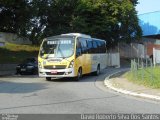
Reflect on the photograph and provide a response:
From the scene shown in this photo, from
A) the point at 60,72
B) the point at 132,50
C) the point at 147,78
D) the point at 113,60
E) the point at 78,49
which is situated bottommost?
the point at 113,60

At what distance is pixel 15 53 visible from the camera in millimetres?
44969

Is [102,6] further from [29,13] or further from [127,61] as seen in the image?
[29,13]

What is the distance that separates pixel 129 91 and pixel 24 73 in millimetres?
17723

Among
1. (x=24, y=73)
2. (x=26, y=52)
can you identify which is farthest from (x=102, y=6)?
(x=24, y=73)

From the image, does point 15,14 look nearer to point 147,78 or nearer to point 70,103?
point 147,78

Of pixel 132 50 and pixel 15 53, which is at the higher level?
pixel 15 53

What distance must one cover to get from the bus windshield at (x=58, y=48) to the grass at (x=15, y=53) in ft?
53.1

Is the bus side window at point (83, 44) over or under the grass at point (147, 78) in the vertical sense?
over

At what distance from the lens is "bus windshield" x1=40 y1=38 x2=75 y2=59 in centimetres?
2325

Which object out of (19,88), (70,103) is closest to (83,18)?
(19,88)

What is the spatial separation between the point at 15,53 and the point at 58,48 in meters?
22.3

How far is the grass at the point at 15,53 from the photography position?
41347 millimetres

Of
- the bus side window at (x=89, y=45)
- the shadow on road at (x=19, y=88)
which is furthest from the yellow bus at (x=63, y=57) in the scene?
the shadow on road at (x=19, y=88)

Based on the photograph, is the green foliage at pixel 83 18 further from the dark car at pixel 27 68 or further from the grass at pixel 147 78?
the grass at pixel 147 78
